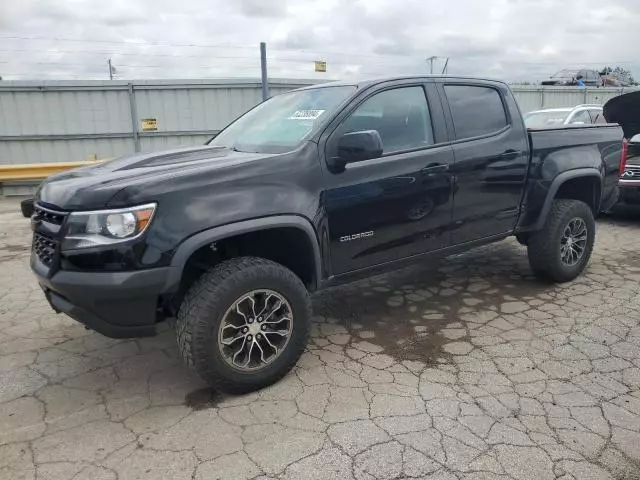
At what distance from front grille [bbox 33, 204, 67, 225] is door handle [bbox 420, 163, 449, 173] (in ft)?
7.63

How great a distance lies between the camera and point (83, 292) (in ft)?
8.91

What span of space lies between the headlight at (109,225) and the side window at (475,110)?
2.47 metres

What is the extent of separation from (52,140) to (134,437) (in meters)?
10.9

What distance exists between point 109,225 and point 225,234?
1.95 feet

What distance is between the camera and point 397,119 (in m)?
3.80

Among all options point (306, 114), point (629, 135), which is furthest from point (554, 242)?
point (629, 135)

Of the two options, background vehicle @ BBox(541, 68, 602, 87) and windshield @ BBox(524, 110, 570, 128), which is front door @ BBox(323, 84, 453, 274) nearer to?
windshield @ BBox(524, 110, 570, 128)

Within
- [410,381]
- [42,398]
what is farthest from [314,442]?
[42,398]

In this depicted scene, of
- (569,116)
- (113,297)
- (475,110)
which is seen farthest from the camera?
(569,116)

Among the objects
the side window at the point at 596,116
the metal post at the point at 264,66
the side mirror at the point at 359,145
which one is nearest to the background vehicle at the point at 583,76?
the side window at the point at 596,116

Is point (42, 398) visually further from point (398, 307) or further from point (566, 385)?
point (566, 385)

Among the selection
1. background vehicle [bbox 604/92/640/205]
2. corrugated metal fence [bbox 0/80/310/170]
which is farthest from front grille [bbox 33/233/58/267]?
corrugated metal fence [bbox 0/80/310/170]

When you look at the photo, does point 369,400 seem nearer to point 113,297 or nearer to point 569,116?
point 113,297

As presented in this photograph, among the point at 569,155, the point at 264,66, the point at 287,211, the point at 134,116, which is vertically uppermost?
the point at 264,66
